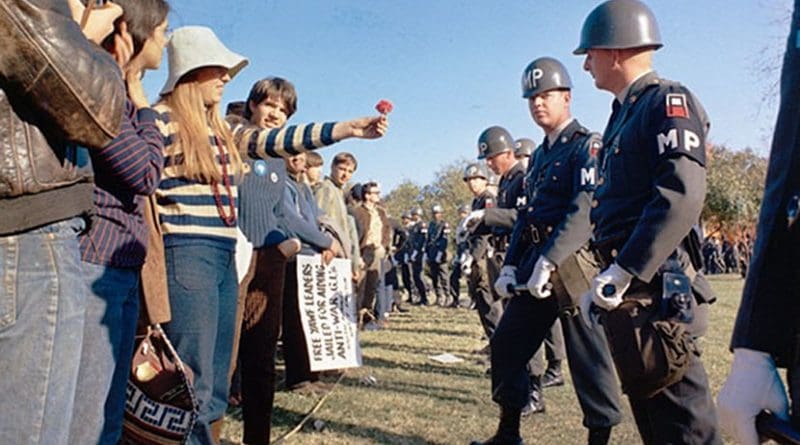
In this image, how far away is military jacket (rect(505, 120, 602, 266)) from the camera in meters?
3.71

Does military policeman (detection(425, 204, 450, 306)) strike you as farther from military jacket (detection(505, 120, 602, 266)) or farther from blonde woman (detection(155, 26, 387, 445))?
blonde woman (detection(155, 26, 387, 445))

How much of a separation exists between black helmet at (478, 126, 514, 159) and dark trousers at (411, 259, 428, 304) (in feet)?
35.8

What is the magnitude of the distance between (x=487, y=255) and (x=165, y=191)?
4.61m

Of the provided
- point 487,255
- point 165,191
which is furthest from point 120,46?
point 487,255

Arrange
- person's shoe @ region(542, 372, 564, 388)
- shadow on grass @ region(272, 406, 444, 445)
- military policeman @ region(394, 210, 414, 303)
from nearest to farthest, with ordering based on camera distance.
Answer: shadow on grass @ region(272, 406, 444, 445) < person's shoe @ region(542, 372, 564, 388) < military policeman @ region(394, 210, 414, 303)

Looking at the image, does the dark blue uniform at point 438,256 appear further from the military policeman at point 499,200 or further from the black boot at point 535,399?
the black boot at point 535,399

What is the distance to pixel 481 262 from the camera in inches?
284

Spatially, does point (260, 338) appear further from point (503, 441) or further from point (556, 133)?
point (556, 133)

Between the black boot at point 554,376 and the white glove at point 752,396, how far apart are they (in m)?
5.07

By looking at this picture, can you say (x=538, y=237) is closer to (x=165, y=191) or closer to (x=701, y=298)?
(x=701, y=298)

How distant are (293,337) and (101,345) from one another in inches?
→ 144

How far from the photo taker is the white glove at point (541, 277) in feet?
12.0

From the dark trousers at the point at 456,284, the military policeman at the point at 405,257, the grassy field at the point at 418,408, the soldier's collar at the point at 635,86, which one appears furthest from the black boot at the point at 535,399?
the military policeman at the point at 405,257

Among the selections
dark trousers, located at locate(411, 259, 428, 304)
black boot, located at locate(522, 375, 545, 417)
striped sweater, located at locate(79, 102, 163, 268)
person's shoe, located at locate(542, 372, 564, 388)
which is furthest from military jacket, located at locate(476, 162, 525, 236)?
dark trousers, located at locate(411, 259, 428, 304)
